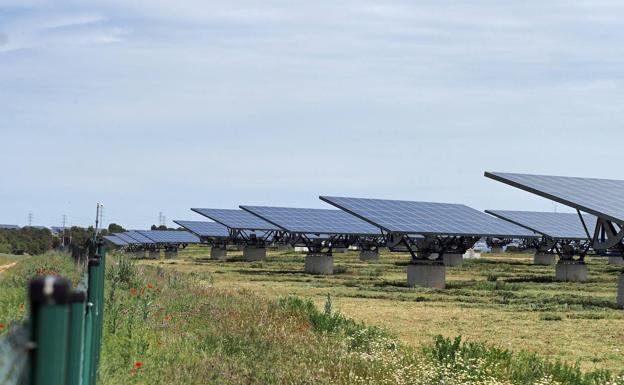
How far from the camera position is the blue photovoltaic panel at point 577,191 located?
2926 cm

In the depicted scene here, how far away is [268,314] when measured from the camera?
54.2ft

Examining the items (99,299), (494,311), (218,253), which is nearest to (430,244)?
(494,311)

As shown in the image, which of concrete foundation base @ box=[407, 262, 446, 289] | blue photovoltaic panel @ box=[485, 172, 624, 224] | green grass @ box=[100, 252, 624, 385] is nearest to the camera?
green grass @ box=[100, 252, 624, 385]

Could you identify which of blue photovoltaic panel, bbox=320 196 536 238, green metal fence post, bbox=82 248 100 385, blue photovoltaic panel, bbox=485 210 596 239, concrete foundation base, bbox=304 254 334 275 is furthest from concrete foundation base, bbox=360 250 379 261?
green metal fence post, bbox=82 248 100 385

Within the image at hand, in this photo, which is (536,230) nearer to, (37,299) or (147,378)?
(147,378)

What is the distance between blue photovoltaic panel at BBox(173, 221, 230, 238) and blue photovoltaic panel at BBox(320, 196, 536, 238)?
35.4 m

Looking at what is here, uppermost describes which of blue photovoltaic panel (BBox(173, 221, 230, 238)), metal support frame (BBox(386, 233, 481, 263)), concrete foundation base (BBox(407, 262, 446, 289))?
blue photovoltaic panel (BBox(173, 221, 230, 238))

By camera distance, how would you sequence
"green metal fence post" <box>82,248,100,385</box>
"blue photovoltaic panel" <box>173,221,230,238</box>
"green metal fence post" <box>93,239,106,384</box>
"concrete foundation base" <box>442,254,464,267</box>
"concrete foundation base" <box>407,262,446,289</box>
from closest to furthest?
"green metal fence post" <box>82,248,100,385</box>, "green metal fence post" <box>93,239,106,384</box>, "concrete foundation base" <box>407,262,446,289</box>, "concrete foundation base" <box>442,254,464,267</box>, "blue photovoltaic panel" <box>173,221,230,238</box>

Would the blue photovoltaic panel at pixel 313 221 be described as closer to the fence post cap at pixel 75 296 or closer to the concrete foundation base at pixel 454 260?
the concrete foundation base at pixel 454 260

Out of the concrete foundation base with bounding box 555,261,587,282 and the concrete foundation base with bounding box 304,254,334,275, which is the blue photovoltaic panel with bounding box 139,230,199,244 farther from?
the concrete foundation base with bounding box 555,261,587,282

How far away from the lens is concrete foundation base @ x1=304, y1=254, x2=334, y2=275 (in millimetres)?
50406

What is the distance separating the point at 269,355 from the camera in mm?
12164

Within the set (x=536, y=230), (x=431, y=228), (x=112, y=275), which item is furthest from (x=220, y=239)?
(x=112, y=275)

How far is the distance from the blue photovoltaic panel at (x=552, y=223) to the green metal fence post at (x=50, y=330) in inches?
1997
